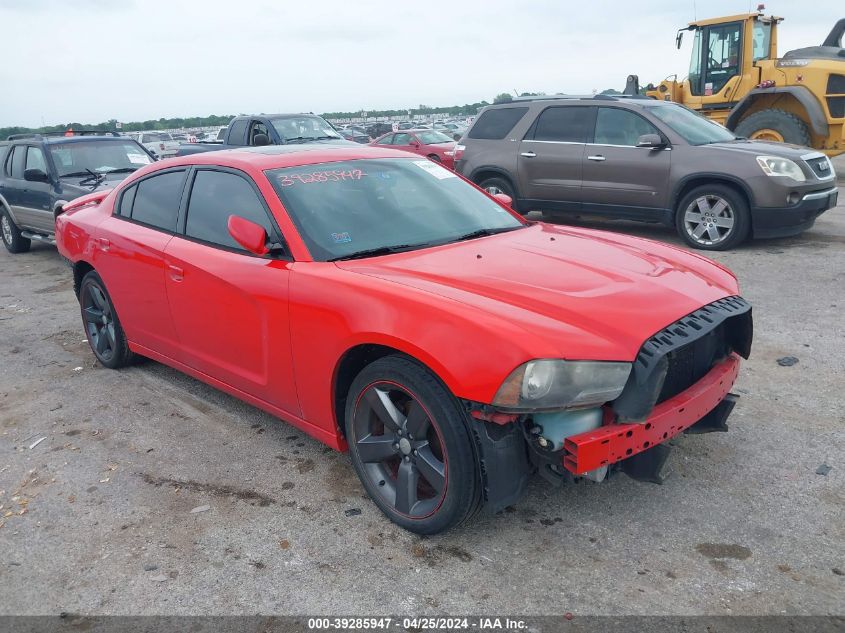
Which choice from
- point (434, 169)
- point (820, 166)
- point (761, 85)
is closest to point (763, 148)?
point (820, 166)

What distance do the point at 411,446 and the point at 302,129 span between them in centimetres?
1158

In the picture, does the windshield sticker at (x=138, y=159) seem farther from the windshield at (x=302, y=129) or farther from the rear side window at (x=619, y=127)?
the rear side window at (x=619, y=127)

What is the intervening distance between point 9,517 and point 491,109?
8.74 metres

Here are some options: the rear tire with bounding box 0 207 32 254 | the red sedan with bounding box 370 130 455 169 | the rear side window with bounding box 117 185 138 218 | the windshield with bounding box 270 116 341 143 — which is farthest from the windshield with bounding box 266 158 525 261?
the red sedan with bounding box 370 130 455 169

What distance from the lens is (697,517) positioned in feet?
10.2

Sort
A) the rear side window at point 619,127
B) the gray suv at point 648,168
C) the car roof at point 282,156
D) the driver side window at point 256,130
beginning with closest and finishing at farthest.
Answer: the car roof at point 282,156
the gray suv at point 648,168
the rear side window at point 619,127
the driver side window at point 256,130

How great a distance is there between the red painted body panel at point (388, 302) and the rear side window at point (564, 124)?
220 inches

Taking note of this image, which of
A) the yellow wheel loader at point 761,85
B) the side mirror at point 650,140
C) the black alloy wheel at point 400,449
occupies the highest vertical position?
the yellow wheel loader at point 761,85

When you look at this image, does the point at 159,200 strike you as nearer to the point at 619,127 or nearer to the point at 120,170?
the point at 120,170

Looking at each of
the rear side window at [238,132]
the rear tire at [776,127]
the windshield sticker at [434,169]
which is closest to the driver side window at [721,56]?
the rear tire at [776,127]

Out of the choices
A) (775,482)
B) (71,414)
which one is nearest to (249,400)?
(71,414)

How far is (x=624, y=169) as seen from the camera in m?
8.93

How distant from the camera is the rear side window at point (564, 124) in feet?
30.8

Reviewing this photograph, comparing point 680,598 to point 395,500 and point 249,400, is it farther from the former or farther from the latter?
point 249,400
